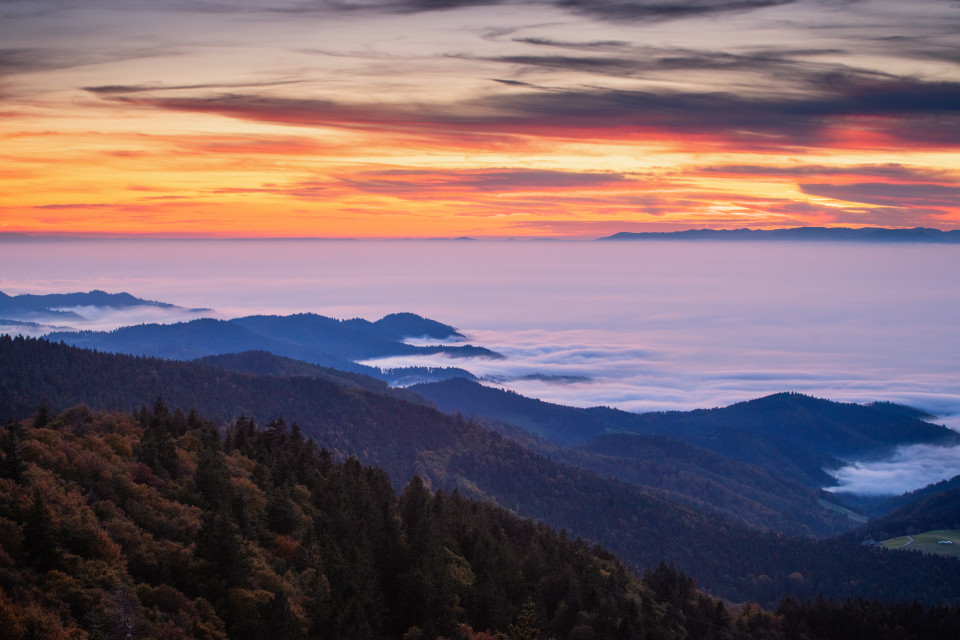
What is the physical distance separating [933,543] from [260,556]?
18463cm

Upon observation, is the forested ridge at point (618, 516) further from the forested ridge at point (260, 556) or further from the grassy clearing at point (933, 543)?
the forested ridge at point (260, 556)

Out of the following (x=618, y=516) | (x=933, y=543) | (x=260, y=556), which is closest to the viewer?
(x=260, y=556)

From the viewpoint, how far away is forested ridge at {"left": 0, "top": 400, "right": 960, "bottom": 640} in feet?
103

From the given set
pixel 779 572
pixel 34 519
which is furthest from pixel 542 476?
pixel 34 519

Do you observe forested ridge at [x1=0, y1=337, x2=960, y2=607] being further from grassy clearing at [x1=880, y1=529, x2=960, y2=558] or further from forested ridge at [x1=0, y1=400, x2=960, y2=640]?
forested ridge at [x1=0, y1=400, x2=960, y2=640]

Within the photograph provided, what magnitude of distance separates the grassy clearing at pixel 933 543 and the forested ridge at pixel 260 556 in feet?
415

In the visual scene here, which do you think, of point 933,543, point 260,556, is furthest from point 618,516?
point 260,556

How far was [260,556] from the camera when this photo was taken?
135 ft

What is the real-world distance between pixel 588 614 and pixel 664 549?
120m

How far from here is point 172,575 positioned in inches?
1387

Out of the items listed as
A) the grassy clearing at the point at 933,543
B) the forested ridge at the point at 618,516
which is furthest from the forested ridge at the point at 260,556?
the grassy clearing at the point at 933,543

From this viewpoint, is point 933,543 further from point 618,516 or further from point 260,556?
point 260,556

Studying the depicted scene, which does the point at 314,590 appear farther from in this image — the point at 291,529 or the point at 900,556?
the point at 900,556

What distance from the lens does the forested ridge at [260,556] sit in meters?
31.3
